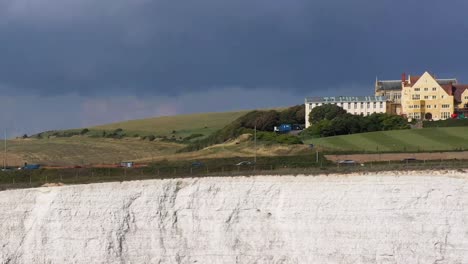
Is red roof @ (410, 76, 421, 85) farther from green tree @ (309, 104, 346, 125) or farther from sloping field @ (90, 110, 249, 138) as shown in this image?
sloping field @ (90, 110, 249, 138)

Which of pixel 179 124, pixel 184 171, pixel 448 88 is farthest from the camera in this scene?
pixel 179 124

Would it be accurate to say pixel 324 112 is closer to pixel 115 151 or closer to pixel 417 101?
pixel 417 101

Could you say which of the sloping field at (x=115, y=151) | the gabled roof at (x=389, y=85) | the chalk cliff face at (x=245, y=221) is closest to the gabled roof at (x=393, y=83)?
the gabled roof at (x=389, y=85)

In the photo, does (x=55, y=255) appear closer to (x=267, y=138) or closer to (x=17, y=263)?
(x=17, y=263)

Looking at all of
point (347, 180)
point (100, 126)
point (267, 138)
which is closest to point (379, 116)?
point (267, 138)

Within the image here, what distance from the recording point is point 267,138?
7706 cm

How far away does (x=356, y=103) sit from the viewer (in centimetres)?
10712

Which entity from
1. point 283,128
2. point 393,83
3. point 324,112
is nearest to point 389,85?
point 393,83

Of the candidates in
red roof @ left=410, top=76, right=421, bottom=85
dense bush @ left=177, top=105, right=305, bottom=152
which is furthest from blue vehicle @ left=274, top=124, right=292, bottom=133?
red roof @ left=410, top=76, right=421, bottom=85

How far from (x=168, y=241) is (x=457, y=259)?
48.3ft

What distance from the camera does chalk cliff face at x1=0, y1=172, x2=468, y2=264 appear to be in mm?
31656

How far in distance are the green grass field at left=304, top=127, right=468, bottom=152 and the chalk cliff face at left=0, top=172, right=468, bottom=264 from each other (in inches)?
1270

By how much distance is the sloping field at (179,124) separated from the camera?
125606 millimetres

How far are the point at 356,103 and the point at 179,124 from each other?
4599 cm
